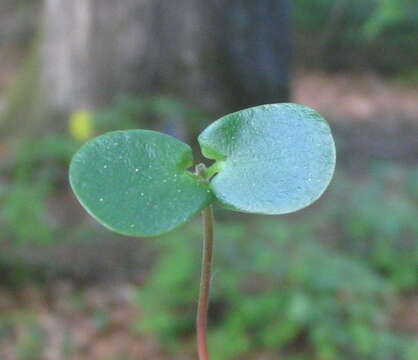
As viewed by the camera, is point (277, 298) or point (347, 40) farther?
point (347, 40)

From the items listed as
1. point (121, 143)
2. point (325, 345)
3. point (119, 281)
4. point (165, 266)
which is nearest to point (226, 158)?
point (121, 143)

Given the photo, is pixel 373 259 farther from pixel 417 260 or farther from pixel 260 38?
pixel 260 38

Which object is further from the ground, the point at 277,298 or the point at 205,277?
the point at 205,277

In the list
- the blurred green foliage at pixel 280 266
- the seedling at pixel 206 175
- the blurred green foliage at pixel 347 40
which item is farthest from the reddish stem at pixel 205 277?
the blurred green foliage at pixel 347 40

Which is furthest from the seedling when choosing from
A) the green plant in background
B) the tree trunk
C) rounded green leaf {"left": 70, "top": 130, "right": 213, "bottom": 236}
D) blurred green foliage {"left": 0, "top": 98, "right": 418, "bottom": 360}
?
the tree trunk

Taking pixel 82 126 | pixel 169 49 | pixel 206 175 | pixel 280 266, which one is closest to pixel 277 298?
pixel 280 266

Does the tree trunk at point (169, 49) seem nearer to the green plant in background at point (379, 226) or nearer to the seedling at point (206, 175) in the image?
the green plant in background at point (379, 226)

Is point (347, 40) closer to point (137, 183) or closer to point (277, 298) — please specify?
point (277, 298)
